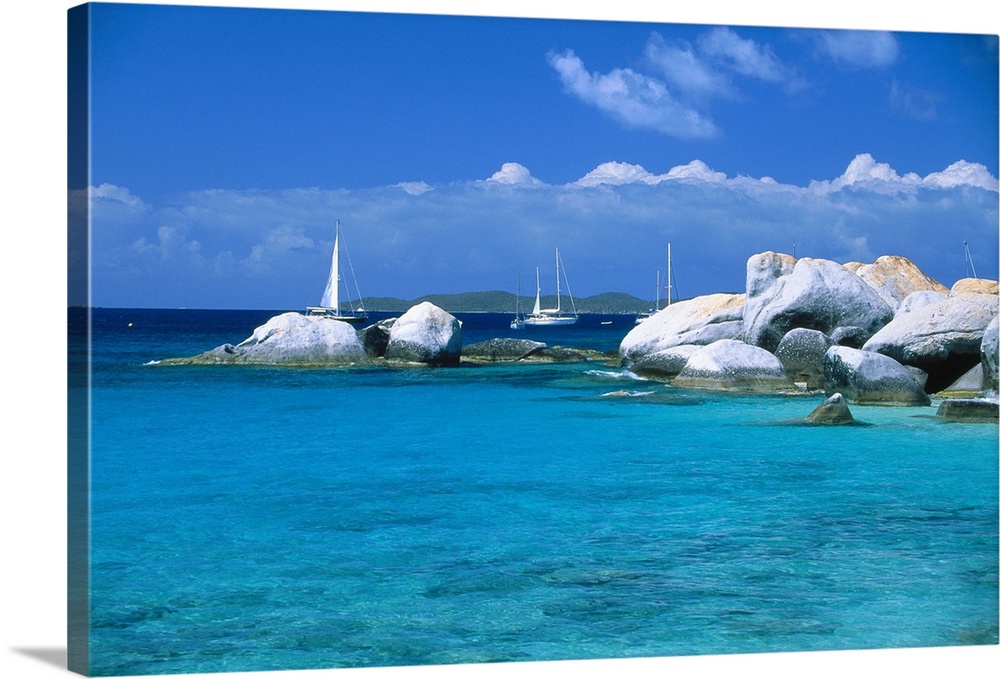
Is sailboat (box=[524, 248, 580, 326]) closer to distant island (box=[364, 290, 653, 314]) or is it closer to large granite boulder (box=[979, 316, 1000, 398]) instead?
distant island (box=[364, 290, 653, 314])

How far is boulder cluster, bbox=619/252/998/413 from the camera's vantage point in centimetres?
1162

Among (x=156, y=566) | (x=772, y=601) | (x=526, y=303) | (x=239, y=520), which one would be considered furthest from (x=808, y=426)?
(x=156, y=566)

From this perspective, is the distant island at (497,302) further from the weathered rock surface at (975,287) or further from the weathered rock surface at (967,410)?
the weathered rock surface at (967,410)

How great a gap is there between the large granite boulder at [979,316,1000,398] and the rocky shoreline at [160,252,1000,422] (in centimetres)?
2

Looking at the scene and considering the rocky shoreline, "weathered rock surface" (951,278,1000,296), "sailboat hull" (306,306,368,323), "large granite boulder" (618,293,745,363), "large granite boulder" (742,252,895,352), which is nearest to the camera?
"weathered rock surface" (951,278,1000,296)

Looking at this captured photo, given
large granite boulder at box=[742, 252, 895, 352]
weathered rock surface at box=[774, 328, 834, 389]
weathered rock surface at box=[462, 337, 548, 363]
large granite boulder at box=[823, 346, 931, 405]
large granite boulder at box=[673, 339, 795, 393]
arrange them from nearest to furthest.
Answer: large granite boulder at box=[823, 346, 931, 405] → large granite boulder at box=[742, 252, 895, 352] → large granite boulder at box=[673, 339, 795, 393] → weathered rock surface at box=[774, 328, 834, 389] → weathered rock surface at box=[462, 337, 548, 363]

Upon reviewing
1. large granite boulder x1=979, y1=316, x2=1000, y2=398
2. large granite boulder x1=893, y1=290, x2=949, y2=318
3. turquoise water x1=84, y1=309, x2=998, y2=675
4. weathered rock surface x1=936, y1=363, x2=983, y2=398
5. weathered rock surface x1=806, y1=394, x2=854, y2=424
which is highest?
large granite boulder x1=893, y1=290, x2=949, y2=318

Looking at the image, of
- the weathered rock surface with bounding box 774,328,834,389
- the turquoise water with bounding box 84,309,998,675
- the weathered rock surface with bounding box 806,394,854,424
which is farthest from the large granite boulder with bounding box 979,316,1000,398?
the weathered rock surface with bounding box 774,328,834,389

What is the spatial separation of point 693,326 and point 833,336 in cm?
191

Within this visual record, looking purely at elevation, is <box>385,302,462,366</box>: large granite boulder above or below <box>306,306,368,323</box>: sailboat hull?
below

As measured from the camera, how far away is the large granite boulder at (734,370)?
14.2m

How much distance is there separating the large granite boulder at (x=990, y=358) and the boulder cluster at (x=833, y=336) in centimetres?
2

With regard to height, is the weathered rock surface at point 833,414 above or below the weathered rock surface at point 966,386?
below

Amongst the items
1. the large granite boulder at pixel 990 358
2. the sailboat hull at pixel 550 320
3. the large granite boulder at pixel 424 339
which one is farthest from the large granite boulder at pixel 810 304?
the large granite boulder at pixel 424 339
